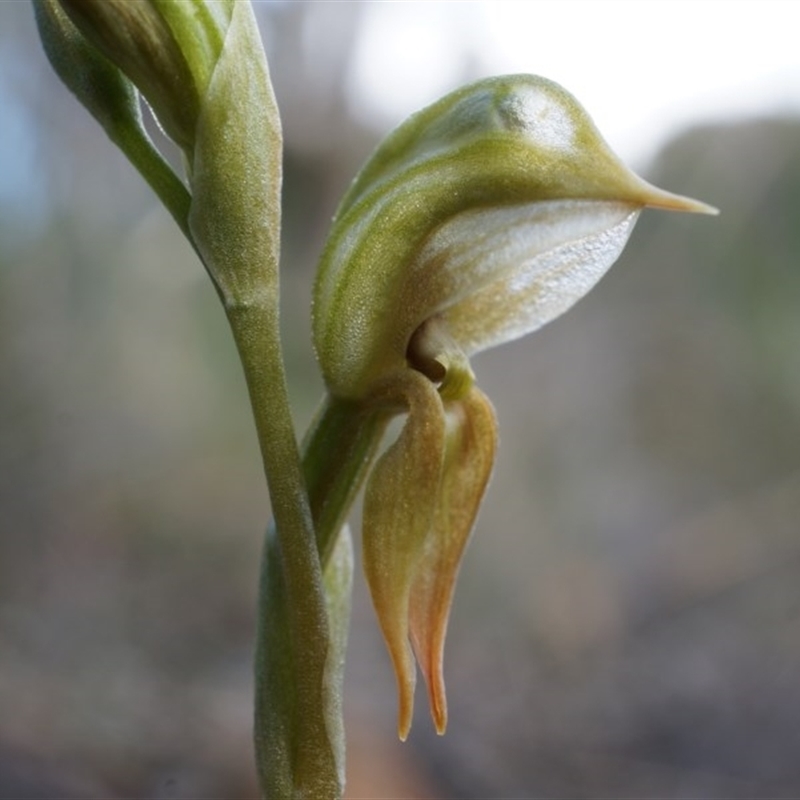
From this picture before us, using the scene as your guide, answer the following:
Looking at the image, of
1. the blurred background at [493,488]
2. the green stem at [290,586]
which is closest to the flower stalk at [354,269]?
the green stem at [290,586]

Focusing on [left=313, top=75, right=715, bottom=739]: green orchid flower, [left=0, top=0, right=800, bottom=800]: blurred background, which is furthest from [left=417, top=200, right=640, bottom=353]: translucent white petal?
[left=0, top=0, right=800, bottom=800]: blurred background

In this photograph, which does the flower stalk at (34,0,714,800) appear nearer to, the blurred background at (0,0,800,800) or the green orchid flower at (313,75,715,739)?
the green orchid flower at (313,75,715,739)

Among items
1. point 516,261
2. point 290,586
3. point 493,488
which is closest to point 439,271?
point 516,261

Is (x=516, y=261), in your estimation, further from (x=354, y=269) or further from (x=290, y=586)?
(x=290, y=586)

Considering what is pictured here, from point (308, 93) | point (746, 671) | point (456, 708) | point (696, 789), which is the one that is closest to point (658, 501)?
point (746, 671)

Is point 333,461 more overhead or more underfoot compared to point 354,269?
more underfoot

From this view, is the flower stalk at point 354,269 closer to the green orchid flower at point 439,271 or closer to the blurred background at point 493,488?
the green orchid flower at point 439,271
